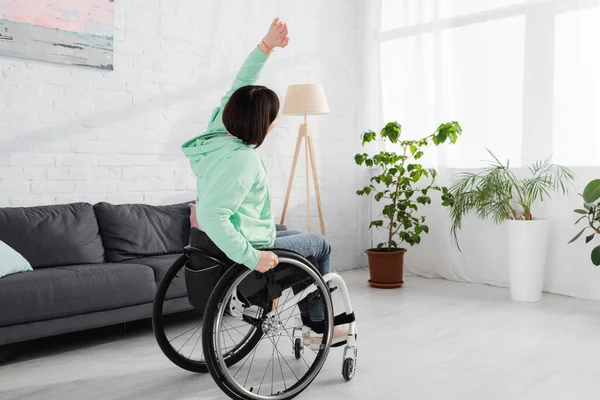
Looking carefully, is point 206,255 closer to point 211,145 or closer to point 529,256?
point 211,145

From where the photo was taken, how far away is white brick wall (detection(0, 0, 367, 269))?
11.6 ft

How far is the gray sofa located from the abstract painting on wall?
883 mm

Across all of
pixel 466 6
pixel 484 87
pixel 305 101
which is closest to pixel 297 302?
pixel 305 101

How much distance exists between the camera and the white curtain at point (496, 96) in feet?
13.3

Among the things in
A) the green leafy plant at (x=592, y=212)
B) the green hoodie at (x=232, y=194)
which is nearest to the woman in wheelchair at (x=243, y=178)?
the green hoodie at (x=232, y=194)

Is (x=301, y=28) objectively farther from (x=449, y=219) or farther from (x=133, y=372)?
(x=133, y=372)

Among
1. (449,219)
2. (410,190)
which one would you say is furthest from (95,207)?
(449,219)

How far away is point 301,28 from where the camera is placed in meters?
4.94

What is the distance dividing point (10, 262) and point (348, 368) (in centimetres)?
162

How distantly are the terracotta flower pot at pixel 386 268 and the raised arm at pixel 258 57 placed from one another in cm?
237

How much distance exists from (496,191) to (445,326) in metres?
1.12

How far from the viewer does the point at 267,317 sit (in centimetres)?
221

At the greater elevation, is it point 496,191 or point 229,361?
point 496,191

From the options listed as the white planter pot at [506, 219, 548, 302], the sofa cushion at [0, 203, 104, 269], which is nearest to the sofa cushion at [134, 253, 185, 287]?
the sofa cushion at [0, 203, 104, 269]
